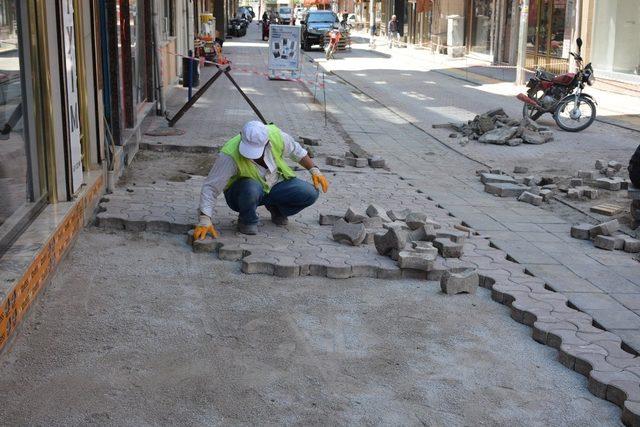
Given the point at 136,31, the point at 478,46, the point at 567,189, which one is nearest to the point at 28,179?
the point at 567,189

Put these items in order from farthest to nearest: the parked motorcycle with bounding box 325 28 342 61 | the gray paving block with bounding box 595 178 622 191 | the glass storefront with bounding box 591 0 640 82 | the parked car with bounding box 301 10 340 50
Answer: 1. the parked car with bounding box 301 10 340 50
2. the parked motorcycle with bounding box 325 28 342 61
3. the glass storefront with bounding box 591 0 640 82
4. the gray paving block with bounding box 595 178 622 191

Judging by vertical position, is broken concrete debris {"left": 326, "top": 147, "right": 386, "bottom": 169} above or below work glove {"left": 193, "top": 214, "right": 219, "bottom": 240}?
below

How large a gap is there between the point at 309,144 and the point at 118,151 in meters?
3.81

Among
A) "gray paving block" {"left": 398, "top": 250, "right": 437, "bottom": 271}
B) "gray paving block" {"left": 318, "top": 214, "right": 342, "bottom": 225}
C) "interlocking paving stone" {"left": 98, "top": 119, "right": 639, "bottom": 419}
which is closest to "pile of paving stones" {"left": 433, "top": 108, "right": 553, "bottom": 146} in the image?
"interlocking paving stone" {"left": 98, "top": 119, "right": 639, "bottom": 419}

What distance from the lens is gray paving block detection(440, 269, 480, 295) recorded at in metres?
5.70

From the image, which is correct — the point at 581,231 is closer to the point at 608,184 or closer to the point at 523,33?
the point at 608,184

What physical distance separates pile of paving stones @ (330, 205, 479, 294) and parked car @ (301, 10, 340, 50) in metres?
35.3

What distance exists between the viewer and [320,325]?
508 centimetres

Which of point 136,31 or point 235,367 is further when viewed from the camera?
point 136,31

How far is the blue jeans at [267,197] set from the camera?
6684 millimetres

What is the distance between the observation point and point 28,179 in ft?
19.4

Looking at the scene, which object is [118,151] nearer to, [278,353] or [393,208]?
[393,208]

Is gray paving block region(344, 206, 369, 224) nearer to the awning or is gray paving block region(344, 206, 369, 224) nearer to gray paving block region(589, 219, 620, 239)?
gray paving block region(589, 219, 620, 239)

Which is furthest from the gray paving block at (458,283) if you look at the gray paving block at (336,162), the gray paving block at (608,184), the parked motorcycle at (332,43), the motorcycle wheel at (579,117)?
the parked motorcycle at (332,43)
